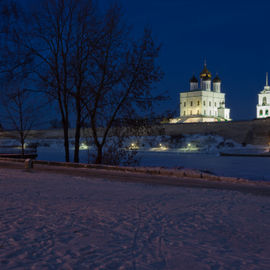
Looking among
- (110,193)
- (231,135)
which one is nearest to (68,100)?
(110,193)

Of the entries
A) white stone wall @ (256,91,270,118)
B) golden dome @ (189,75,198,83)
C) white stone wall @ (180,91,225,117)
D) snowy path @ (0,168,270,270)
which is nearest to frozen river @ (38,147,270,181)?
snowy path @ (0,168,270,270)

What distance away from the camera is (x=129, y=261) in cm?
381

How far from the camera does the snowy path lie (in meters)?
3.86

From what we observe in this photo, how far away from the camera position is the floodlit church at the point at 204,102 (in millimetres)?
106625

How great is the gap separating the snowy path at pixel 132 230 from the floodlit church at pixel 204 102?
95910 millimetres

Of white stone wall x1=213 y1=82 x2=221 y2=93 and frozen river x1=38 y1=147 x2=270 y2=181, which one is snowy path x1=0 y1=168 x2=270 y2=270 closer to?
frozen river x1=38 y1=147 x2=270 y2=181

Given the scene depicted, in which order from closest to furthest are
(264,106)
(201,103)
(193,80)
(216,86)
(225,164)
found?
(225,164)
(264,106)
(201,103)
(193,80)
(216,86)

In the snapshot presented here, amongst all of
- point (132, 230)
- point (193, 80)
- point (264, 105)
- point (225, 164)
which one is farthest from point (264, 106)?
point (132, 230)

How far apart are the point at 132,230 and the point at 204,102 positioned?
10536cm

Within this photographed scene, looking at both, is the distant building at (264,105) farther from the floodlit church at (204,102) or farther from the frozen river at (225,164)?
the frozen river at (225,164)

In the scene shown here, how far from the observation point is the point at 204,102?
10750cm

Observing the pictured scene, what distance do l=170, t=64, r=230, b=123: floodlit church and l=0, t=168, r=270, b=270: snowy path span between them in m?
95.9

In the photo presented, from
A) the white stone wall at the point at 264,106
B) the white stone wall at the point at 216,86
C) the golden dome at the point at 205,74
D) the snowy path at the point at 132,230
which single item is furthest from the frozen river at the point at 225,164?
the white stone wall at the point at 216,86

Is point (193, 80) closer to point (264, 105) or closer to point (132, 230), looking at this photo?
point (264, 105)
